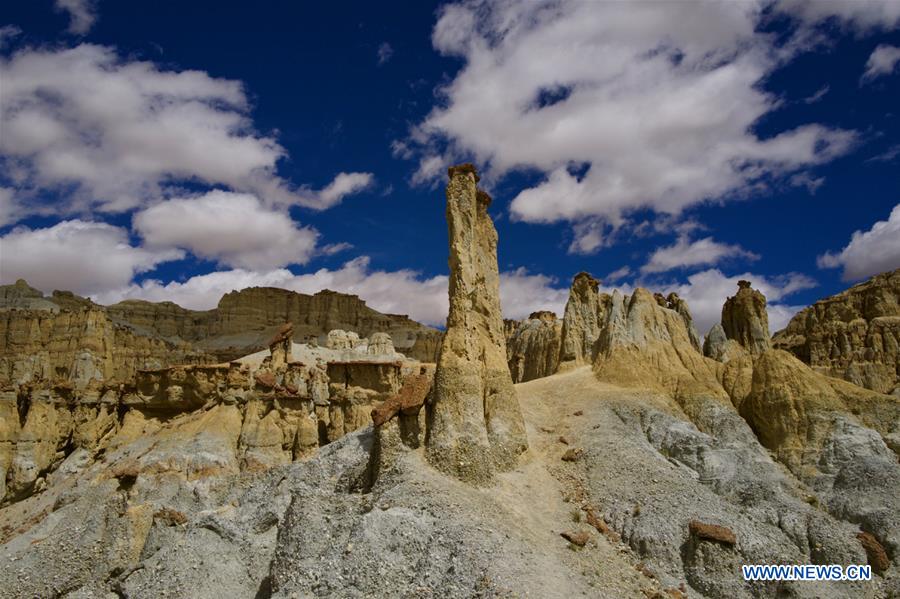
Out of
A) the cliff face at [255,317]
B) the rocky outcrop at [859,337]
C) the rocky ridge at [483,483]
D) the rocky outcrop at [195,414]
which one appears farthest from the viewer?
the cliff face at [255,317]

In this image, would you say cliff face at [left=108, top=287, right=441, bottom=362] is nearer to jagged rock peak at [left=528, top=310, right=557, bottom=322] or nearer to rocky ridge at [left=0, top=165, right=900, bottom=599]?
jagged rock peak at [left=528, top=310, right=557, bottom=322]

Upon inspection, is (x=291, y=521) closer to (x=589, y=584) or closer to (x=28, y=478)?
(x=589, y=584)

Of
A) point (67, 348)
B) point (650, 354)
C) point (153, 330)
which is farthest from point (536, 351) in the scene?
point (153, 330)

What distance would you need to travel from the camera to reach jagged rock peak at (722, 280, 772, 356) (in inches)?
1750

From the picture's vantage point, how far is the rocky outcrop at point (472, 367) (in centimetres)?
2164

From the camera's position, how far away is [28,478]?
36000 mm

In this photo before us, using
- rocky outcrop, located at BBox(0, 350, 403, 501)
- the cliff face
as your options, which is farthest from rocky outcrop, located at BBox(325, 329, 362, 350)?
rocky outcrop, located at BBox(0, 350, 403, 501)

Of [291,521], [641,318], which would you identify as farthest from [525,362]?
[291,521]

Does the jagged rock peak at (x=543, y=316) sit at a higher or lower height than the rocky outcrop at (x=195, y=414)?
higher

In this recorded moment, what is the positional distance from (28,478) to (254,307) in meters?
104

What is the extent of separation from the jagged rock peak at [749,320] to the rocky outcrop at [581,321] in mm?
8836

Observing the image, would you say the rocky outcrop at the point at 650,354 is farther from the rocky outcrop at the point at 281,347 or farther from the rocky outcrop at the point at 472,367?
the rocky outcrop at the point at 281,347

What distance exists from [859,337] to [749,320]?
17334 mm

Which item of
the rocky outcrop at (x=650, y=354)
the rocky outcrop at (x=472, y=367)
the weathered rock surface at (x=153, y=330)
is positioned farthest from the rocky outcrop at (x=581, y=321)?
the weathered rock surface at (x=153, y=330)
